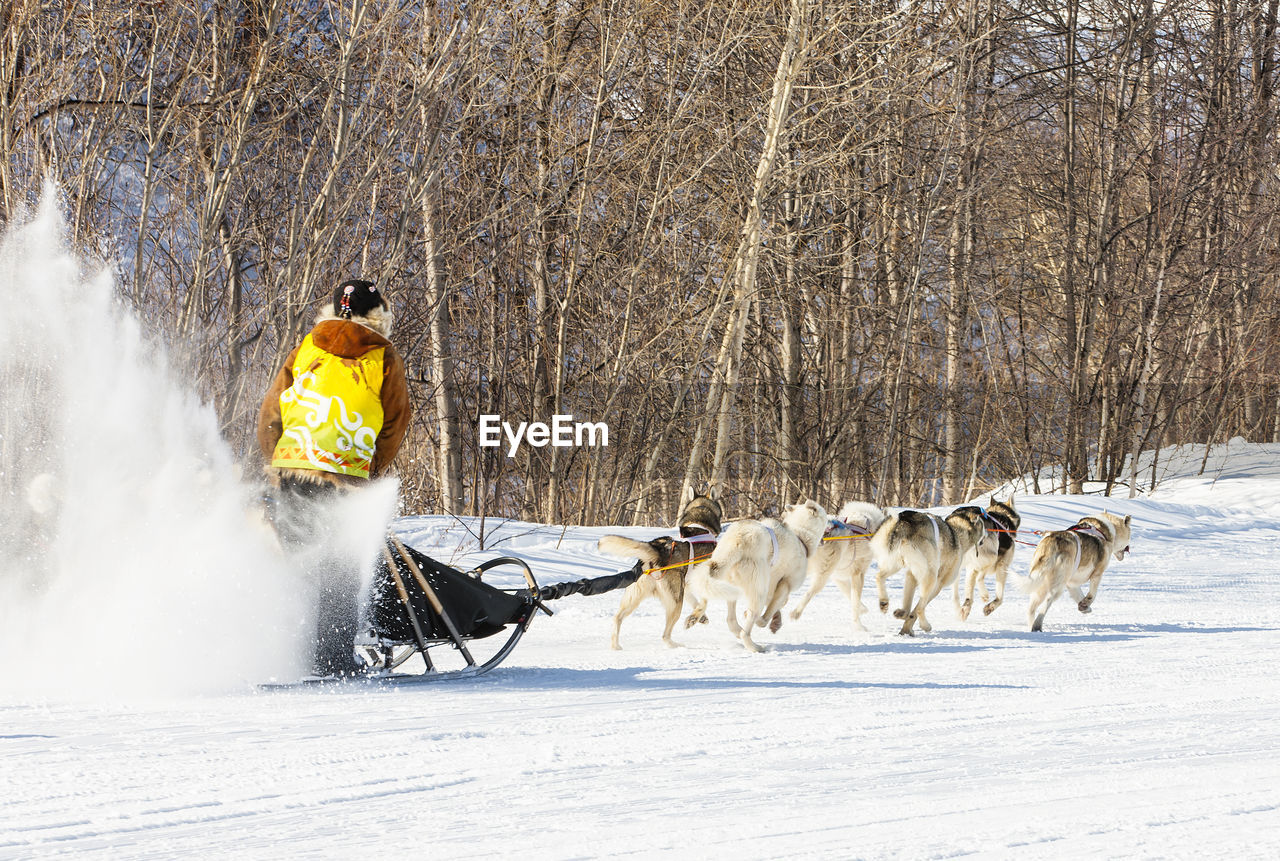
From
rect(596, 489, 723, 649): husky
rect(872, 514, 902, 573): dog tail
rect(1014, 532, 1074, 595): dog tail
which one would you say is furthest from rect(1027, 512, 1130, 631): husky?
rect(596, 489, 723, 649): husky

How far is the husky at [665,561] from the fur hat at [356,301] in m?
1.92

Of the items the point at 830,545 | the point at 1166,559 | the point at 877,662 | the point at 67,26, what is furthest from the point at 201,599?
the point at 1166,559

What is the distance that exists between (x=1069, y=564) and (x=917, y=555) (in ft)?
3.96

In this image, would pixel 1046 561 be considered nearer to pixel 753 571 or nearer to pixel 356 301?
pixel 753 571

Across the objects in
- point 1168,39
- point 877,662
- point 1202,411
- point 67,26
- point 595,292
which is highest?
point 1168,39

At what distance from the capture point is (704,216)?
14.9 m

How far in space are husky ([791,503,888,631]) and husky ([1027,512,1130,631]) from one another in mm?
1048

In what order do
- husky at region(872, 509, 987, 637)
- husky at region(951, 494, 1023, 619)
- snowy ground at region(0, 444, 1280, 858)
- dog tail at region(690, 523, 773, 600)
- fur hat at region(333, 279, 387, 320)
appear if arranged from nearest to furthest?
1. snowy ground at region(0, 444, 1280, 858)
2. fur hat at region(333, 279, 387, 320)
3. dog tail at region(690, 523, 773, 600)
4. husky at region(872, 509, 987, 637)
5. husky at region(951, 494, 1023, 619)

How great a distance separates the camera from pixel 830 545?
24.8ft

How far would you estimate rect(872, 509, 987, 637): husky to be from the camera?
7.30 m

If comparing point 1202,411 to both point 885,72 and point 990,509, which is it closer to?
point 885,72

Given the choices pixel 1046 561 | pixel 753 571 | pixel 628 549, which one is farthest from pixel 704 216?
pixel 628 549

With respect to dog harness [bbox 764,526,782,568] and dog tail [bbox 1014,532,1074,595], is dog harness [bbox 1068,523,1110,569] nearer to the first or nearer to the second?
dog tail [bbox 1014,532,1074,595]

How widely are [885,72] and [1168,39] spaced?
8.29 metres
